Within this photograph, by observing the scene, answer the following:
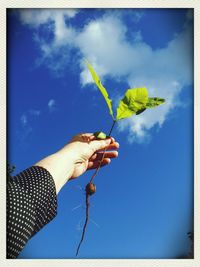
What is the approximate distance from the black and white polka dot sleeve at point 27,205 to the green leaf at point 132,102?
41 cm

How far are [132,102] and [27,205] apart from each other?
1.98 ft

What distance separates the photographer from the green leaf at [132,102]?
1.78m

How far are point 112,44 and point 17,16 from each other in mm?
419

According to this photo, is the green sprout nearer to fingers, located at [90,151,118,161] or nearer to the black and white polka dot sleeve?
fingers, located at [90,151,118,161]

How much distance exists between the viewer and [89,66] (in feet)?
5.90

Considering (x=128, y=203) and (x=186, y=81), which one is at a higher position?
(x=186, y=81)

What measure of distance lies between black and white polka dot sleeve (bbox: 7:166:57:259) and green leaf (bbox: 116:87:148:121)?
0.41 metres

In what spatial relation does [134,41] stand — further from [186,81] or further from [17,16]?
[17,16]

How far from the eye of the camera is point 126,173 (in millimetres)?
1798

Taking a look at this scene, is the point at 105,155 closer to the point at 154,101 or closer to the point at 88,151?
the point at 88,151

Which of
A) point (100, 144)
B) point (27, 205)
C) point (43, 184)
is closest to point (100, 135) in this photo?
point (100, 144)
